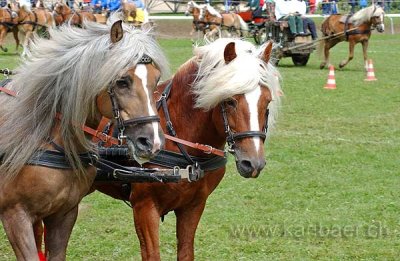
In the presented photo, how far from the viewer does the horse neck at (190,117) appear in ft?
17.4

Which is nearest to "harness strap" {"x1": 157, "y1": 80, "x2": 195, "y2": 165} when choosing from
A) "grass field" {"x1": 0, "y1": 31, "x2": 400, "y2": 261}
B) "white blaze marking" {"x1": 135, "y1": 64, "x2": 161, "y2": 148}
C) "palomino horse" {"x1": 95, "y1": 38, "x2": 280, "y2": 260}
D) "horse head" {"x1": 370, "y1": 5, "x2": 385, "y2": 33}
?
"palomino horse" {"x1": 95, "y1": 38, "x2": 280, "y2": 260}

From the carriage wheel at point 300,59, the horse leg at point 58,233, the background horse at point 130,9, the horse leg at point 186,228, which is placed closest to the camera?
the horse leg at point 58,233

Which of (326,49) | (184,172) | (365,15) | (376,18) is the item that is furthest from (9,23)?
(184,172)

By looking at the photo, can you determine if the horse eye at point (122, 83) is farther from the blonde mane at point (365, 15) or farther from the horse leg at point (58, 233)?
the blonde mane at point (365, 15)

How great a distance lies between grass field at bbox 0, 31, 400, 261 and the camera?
21.6 feet

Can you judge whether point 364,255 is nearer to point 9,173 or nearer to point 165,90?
point 165,90

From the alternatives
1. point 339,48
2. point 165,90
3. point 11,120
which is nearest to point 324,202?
point 165,90

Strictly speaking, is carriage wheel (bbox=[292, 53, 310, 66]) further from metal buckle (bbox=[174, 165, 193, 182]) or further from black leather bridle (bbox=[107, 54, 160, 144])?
black leather bridle (bbox=[107, 54, 160, 144])

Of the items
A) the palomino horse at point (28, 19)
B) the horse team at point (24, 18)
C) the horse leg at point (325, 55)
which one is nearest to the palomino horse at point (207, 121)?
the horse leg at point (325, 55)

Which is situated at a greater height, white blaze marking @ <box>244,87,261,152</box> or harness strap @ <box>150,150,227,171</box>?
white blaze marking @ <box>244,87,261,152</box>

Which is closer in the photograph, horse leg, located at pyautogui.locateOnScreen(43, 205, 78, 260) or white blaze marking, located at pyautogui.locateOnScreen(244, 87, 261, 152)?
horse leg, located at pyautogui.locateOnScreen(43, 205, 78, 260)

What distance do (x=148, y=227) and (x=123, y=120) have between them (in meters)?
1.13

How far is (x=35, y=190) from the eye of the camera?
4477mm

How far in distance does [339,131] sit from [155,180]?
7338 mm
